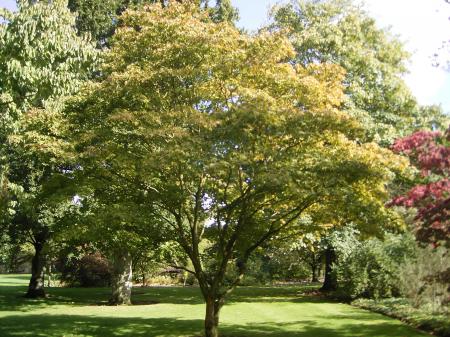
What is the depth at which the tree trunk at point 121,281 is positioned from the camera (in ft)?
74.2

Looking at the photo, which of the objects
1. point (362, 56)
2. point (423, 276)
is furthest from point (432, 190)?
point (362, 56)

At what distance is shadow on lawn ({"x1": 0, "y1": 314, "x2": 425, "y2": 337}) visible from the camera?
1360 centimetres

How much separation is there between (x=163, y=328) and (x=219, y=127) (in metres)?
7.95

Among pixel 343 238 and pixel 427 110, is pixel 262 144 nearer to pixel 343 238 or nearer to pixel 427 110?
pixel 343 238

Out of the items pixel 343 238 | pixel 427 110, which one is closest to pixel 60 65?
pixel 343 238

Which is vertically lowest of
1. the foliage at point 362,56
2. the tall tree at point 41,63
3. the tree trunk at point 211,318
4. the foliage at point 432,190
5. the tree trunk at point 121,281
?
the tree trunk at point 211,318

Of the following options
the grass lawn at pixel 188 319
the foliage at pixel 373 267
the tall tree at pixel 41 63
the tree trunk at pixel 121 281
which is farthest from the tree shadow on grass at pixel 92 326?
the foliage at pixel 373 267

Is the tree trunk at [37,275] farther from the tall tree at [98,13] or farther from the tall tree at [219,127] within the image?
the tall tree at [219,127]

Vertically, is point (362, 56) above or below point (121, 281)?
above

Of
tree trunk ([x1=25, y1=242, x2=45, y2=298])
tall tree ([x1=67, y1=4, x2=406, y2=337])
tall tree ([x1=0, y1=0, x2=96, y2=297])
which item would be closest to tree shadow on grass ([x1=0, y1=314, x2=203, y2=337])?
tall tree ([x1=67, y1=4, x2=406, y2=337])

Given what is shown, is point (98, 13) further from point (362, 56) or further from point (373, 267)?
point (373, 267)

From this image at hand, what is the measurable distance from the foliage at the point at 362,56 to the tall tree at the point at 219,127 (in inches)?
419

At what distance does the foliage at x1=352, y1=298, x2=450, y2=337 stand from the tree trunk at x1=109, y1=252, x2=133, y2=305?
11097 mm

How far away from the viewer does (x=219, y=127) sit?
10.3 m
